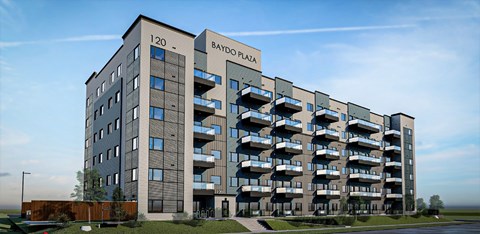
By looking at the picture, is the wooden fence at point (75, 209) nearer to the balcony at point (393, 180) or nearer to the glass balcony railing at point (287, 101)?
the glass balcony railing at point (287, 101)

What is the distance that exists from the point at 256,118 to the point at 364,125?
33273 millimetres

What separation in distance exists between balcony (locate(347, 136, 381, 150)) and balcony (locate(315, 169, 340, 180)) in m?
10.1

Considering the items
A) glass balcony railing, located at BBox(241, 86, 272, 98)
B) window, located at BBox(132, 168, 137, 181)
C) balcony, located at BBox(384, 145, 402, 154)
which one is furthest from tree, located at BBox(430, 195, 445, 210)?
window, located at BBox(132, 168, 137, 181)

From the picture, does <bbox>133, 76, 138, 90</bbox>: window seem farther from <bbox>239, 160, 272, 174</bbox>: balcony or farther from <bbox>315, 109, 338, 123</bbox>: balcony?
<bbox>315, 109, 338, 123</bbox>: balcony

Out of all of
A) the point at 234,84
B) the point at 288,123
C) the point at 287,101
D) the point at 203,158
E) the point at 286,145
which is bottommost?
the point at 203,158

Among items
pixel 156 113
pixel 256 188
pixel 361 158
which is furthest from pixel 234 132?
pixel 361 158

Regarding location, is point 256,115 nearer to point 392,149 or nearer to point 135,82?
point 135,82

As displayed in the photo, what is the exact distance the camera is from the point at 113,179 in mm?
58531

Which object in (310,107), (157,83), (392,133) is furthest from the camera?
(392,133)

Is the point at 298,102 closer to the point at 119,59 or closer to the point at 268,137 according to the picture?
the point at 268,137

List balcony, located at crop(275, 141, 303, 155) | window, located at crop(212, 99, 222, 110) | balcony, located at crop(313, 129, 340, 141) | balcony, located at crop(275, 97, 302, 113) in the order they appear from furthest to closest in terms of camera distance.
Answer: balcony, located at crop(313, 129, 340, 141) < balcony, located at crop(275, 97, 302, 113) < balcony, located at crop(275, 141, 303, 155) < window, located at crop(212, 99, 222, 110)

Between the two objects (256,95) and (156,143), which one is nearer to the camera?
(156,143)

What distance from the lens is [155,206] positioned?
51062 mm

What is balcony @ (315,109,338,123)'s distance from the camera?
263 ft
